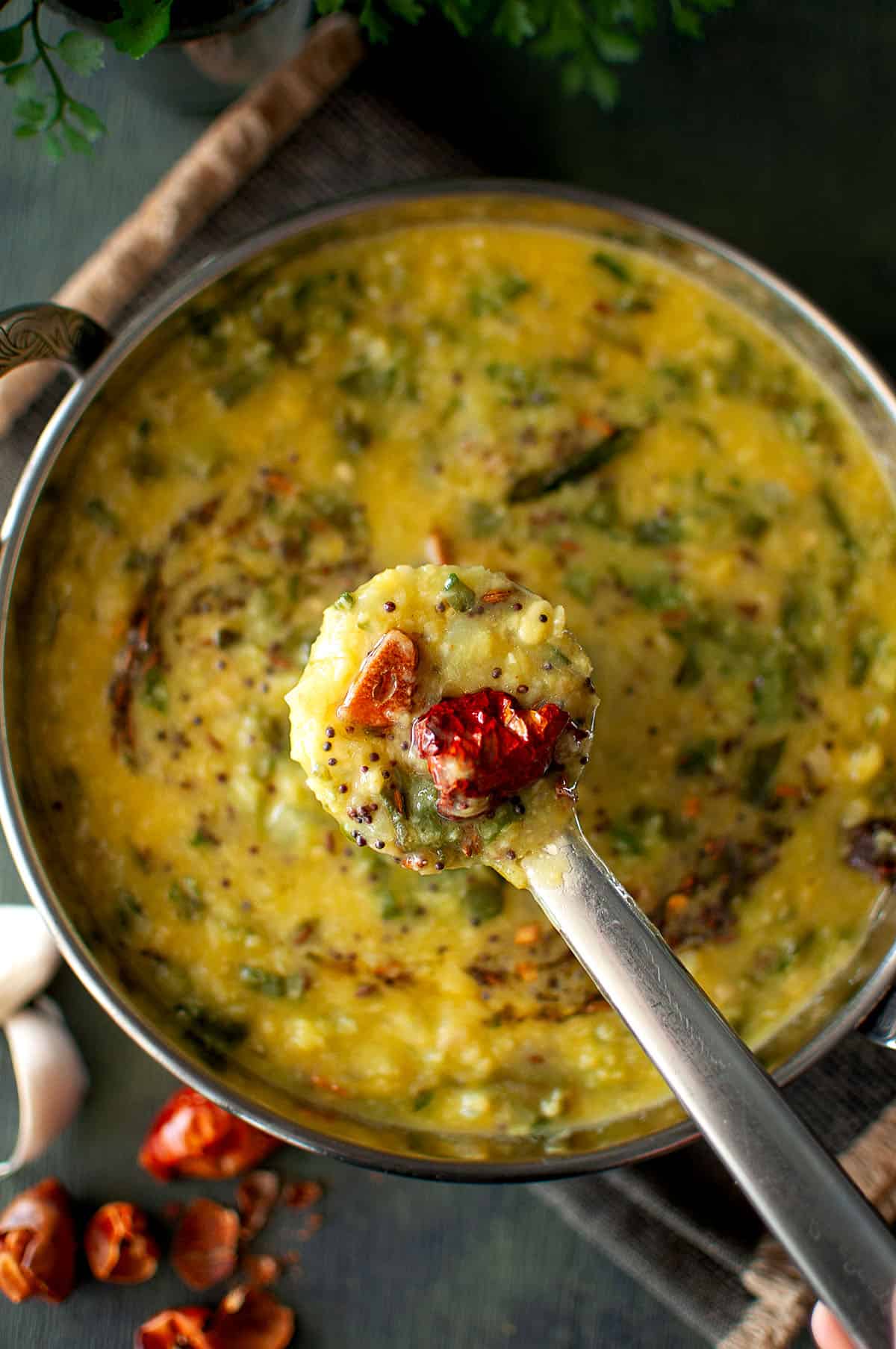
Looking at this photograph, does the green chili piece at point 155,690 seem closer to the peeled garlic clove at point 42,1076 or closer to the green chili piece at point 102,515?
the green chili piece at point 102,515

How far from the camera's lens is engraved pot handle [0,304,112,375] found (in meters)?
1.95

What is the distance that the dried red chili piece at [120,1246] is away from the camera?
246 cm

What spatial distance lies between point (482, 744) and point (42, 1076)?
54.3 inches

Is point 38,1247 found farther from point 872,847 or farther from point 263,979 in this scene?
point 872,847

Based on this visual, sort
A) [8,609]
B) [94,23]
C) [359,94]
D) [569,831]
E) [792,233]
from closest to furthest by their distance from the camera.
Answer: [569,831] → [8,609] → [94,23] → [359,94] → [792,233]

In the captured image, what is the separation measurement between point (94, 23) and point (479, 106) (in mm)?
819

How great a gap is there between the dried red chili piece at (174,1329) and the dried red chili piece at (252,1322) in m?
0.03

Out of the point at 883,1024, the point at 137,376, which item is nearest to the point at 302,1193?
the point at 883,1024

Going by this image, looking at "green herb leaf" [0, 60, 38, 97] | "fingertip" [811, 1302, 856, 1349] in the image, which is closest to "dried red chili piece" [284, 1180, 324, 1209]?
"fingertip" [811, 1302, 856, 1349]

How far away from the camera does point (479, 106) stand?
2.67 m

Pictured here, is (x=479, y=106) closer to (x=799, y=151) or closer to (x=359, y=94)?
(x=359, y=94)

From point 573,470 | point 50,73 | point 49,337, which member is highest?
point 573,470

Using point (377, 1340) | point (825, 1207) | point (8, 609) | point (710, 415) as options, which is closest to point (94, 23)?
point (8, 609)

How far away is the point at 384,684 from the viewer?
62.2 inches
